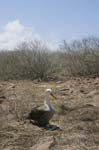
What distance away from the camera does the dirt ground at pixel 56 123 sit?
8.23m

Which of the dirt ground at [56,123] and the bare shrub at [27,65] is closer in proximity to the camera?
the dirt ground at [56,123]

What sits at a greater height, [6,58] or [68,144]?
[6,58]

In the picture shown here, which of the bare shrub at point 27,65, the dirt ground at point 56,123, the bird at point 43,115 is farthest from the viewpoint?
the bare shrub at point 27,65

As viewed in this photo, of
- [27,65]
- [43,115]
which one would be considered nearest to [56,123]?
[43,115]

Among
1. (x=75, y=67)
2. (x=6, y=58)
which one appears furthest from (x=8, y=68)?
(x=75, y=67)

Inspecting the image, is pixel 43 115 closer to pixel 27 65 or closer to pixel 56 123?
pixel 56 123

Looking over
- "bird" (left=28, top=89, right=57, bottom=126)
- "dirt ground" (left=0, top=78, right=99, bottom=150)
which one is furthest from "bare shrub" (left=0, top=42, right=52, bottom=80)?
"bird" (left=28, top=89, right=57, bottom=126)

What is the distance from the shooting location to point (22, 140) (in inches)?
342

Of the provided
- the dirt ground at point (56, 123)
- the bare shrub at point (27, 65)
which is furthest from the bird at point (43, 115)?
the bare shrub at point (27, 65)

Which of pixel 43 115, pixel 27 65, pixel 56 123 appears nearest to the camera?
pixel 43 115

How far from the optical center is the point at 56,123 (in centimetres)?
1065

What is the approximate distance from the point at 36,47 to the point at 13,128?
15617 millimetres

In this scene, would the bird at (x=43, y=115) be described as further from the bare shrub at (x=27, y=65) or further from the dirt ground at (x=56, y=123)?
the bare shrub at (x=27, y=65)

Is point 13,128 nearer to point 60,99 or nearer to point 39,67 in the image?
point 60,99
